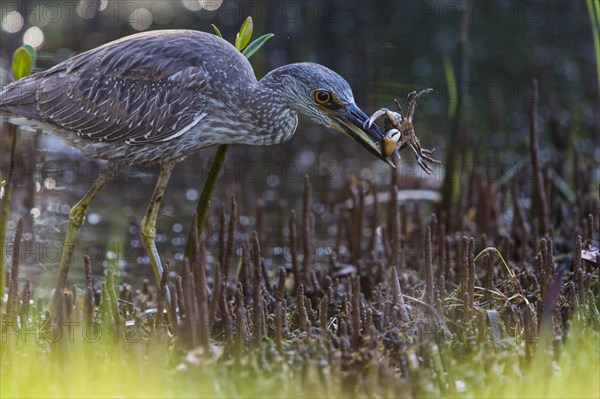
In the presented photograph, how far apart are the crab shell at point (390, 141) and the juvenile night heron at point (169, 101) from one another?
20 centimetres

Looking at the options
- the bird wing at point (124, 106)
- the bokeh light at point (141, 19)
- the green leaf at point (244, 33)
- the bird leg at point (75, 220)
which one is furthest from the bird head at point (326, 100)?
the bokeh light at point (141, 19)

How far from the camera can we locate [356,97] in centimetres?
1008

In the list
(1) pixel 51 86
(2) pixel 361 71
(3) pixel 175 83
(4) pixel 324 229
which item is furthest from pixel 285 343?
(2) pixel 361 71

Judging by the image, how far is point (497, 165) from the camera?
8594 millimetres

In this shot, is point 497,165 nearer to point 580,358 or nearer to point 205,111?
point 205,111

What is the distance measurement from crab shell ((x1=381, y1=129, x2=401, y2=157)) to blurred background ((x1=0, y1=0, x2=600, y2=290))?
2.03 m

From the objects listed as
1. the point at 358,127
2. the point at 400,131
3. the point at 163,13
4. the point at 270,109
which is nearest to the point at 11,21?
the point at 163,13

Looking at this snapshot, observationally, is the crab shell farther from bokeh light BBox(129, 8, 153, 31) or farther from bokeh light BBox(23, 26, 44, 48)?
bokeh light BBox(129, 8, 153, 31)

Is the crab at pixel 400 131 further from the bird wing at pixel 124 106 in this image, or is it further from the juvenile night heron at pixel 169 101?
the bird wing at pixel 124 106

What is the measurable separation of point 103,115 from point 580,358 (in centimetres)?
288

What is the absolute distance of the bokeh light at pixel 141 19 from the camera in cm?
1145

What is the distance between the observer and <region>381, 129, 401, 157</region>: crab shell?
466 centimetres

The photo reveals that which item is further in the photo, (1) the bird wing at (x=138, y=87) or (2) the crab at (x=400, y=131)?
(1) the bird wing at (x=138, y=87)

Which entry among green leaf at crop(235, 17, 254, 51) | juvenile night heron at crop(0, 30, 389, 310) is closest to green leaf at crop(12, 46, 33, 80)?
juvenile night heron at crop(0, 30, 389, 310)
